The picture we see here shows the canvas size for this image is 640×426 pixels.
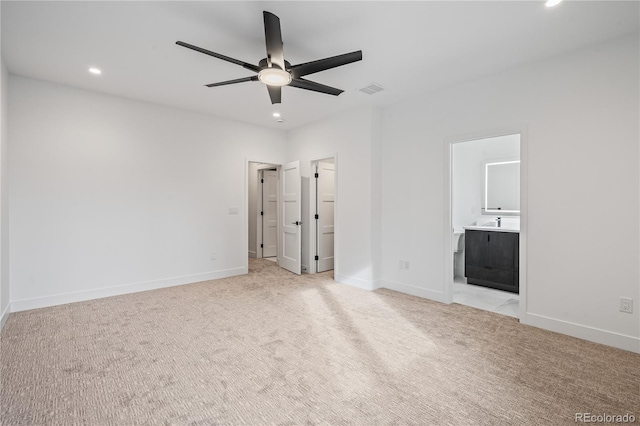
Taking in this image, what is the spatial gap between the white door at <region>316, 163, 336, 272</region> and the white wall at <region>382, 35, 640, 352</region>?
2.55m

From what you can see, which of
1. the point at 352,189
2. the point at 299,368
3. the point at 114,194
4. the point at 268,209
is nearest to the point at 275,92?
the point at 352,189

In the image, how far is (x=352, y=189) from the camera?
484 cm

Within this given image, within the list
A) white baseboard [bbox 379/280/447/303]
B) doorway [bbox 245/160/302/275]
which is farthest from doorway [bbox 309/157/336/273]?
white baseboard [bbox 379/280/447/303]

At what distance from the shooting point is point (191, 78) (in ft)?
11.9

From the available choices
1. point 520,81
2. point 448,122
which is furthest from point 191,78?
point 520,81

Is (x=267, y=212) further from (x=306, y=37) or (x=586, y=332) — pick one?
(x=586, y=332)

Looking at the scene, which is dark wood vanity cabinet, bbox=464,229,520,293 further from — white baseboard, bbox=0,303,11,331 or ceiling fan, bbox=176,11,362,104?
white baseboard, bbox=0,303,11,331

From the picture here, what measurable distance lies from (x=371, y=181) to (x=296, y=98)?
1.62 metres

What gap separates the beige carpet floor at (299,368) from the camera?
186 cm

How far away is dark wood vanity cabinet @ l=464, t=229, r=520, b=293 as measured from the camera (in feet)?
14.4

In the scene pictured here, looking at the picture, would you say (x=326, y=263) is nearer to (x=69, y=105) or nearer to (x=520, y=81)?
(x=520, y=81)

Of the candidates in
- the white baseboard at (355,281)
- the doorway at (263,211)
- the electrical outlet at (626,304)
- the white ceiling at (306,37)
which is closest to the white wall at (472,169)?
the white ceiling at (306,37)

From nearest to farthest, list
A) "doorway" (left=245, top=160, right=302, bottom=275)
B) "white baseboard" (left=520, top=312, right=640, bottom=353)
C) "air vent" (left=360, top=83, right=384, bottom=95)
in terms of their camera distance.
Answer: "white baseboard" (left=520, top=312, right=640, bottom=353) < "air vent" (left=360, top=83, right=384, bottom=95) < "doorway" (left=245, top=160, right=302, bottom=275)

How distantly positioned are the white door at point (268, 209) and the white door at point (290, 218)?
116 centimetres
